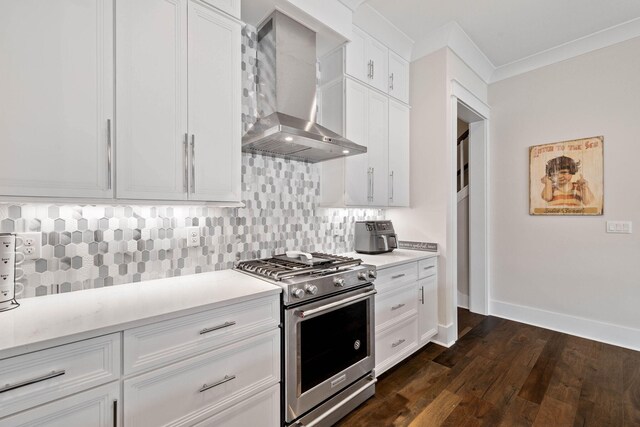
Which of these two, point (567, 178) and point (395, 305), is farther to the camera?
point (567, 178)

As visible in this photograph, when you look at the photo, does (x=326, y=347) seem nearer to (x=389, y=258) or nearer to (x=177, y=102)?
(x=389, y=258)

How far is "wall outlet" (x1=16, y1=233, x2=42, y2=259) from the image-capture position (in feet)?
4.45

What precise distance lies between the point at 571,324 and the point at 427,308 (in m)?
1.77

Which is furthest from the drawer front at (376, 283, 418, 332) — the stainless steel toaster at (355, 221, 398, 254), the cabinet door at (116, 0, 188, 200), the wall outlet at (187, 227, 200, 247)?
the cabinet door at (116, 0, 188, 200)

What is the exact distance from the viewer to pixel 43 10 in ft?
3.93

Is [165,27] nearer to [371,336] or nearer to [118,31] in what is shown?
[118,31]

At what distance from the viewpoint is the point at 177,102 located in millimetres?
1549

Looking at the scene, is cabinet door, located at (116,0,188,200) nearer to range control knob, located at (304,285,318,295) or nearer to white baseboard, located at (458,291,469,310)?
range control knob, located at (304,285,318,295)

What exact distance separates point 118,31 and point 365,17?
2.00 m

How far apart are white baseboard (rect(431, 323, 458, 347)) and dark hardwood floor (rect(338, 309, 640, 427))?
0.21 ft

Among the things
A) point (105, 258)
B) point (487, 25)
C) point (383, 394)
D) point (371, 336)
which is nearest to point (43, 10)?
point (105, 258)

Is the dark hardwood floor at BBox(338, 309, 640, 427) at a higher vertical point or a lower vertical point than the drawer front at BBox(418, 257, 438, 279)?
lower

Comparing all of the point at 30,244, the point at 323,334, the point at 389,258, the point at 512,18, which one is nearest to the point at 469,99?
the point at 512,18

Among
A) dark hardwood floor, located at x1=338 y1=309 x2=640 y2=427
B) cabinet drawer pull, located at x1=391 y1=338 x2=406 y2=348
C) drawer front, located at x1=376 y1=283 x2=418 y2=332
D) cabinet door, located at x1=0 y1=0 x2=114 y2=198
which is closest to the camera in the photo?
cabinet door, located at x1=0 y1=0 x2=114 y2=198
